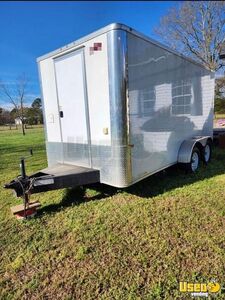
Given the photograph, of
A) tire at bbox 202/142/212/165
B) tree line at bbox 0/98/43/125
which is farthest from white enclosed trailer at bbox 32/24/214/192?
tree line at bbox 0/98/43/125

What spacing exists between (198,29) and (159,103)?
805 inches

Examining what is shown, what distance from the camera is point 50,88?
454 cm

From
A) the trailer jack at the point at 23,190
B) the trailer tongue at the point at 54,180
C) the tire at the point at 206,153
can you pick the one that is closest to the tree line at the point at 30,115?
the tire at the point at 206,153

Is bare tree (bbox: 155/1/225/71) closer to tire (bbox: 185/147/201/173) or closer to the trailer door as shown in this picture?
tire (bbox: 185/147/201/173)

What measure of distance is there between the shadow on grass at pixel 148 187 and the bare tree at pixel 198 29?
17.2 meters

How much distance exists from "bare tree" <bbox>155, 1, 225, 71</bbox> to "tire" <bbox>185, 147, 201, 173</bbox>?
16696 mm

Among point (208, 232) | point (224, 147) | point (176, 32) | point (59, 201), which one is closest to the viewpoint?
point (208, 232)

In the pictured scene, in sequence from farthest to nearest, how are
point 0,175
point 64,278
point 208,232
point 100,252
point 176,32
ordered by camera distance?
point 176,32, point 0,175, point 208,232, point 100,252, point 64,278

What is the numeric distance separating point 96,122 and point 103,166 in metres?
0.72

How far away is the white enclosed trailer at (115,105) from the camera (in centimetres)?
355

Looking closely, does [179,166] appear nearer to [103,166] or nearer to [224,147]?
[103,166]

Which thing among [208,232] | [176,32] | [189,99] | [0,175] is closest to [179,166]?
[189,99]

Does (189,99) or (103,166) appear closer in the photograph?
(103,166)

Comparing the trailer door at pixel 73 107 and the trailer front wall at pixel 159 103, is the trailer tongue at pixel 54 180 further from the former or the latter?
the trailer front wall at pixel 159 103
